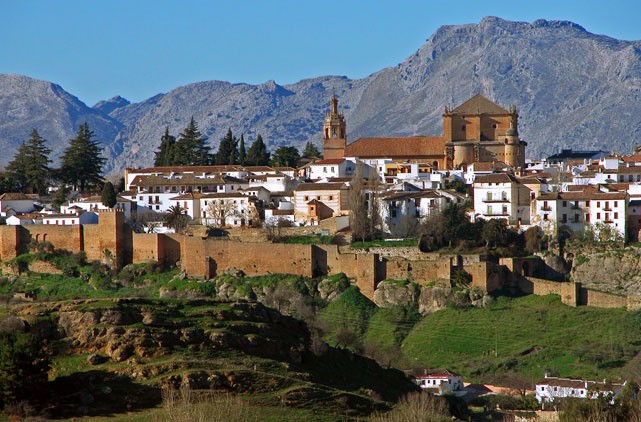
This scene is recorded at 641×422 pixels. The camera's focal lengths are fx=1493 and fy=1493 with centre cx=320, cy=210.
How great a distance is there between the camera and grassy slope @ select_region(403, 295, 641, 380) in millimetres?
53438

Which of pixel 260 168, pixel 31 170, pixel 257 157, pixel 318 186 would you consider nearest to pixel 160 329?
pixel 318 186

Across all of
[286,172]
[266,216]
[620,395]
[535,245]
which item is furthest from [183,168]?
[620,395]

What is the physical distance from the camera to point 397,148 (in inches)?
3167

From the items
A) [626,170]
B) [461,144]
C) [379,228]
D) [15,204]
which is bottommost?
[379,228]

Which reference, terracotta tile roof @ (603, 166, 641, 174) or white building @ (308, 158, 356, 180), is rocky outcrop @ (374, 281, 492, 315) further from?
white building @ (308, 158, 356, 180)

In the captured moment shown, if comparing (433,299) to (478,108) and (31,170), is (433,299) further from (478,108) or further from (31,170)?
(31,170)

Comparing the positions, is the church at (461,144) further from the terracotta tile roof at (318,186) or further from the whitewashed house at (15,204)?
the whitewashed house at (15,204)

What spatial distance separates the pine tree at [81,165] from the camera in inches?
3159

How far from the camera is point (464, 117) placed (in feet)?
265

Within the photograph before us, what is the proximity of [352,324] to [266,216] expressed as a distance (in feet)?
38.4

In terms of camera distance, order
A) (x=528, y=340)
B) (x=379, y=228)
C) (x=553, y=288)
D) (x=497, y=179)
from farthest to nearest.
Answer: (x=497, y=179) → (x=379, y=228) → (x=553, y=288) → (x=528, y=340)

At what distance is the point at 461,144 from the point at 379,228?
16954 millimetres

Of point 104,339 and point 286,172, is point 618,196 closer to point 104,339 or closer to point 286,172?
point 286,172

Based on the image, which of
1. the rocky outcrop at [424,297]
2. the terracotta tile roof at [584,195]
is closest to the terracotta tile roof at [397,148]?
the terracotta tile roof at [584,195]
